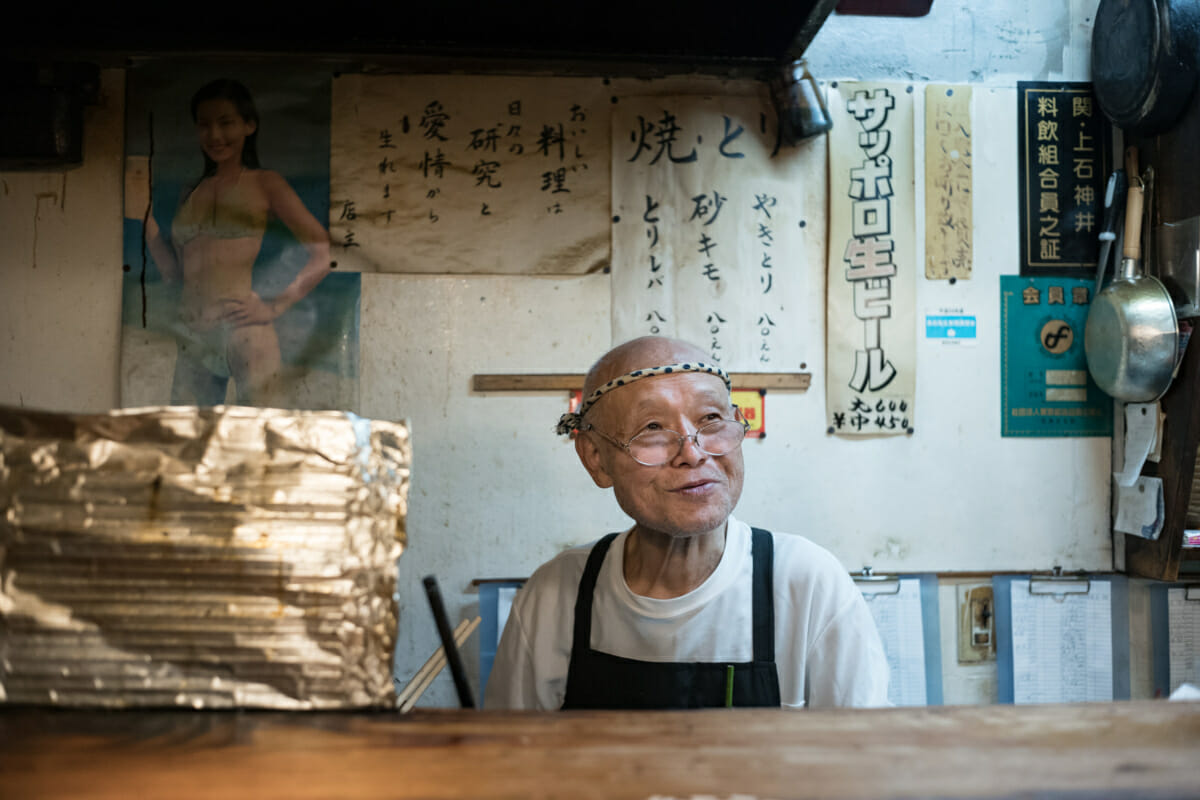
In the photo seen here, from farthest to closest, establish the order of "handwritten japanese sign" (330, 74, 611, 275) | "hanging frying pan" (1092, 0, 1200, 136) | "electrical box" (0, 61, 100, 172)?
"handwritten japanese sign" (330, 74, 611, 275) < "electrical box" (0, 61, 100, 172) < "hanging frying pan" (1092, 0, 1200, 136)

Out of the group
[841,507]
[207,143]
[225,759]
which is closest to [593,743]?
[225,759]

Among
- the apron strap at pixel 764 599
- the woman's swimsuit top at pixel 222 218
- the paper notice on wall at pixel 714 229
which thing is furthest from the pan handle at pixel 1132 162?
the woman's swimsuit top at pixel 222 218

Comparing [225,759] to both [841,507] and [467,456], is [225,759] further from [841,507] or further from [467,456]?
[841,507]

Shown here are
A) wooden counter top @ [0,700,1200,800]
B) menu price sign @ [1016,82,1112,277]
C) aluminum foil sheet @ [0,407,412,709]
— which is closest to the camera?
wooden counter top @ [0,700,1200,800]

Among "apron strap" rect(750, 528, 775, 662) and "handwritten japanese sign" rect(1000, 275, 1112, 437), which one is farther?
"handwritten japanese sign" rect(1000, 275, 1112, 437)

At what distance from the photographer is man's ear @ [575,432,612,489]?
5.81 feet

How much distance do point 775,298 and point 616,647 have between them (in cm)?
127

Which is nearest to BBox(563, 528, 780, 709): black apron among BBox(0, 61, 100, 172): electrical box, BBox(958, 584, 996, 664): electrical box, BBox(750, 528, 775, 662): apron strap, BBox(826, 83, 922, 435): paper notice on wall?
BBox(750, 528, 775, 662): apron strap

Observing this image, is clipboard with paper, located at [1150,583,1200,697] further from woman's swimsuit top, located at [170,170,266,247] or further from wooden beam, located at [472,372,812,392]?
woman's swimsuit top, located at [170,170,266,247]

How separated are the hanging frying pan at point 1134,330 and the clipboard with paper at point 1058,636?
0.65 m

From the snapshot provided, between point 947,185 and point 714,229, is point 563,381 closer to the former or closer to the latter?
point 714,229

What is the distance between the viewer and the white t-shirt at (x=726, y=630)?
1615 millimetres

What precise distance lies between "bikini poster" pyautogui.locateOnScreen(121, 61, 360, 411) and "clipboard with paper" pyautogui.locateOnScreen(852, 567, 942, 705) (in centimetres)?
179

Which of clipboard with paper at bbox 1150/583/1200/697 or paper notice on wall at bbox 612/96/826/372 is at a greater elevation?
paper notice on wall at bbox 612/96/826/372
